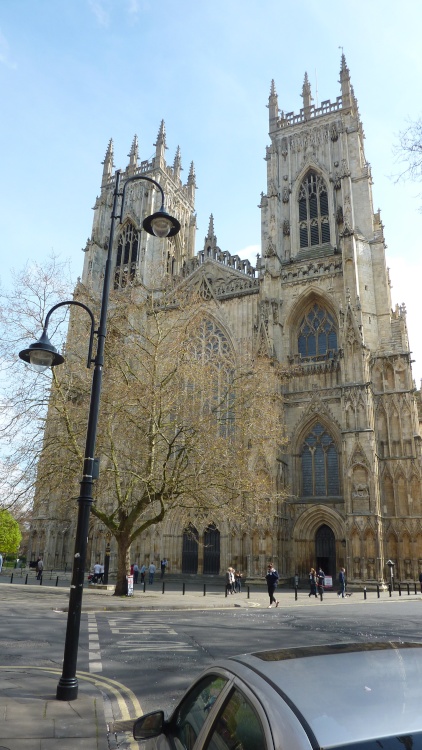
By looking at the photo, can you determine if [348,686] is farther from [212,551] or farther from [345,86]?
[345,86]

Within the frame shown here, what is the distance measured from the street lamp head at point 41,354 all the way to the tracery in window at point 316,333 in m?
25.0

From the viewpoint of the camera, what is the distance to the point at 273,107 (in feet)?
135

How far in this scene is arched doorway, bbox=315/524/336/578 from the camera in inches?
1114

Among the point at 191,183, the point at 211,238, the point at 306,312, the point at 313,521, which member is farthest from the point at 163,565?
the point at 191,183

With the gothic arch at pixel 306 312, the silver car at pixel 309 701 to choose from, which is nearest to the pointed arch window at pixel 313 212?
the gothic arch at pixel 306 312

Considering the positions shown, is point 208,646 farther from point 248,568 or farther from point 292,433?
point 292,433

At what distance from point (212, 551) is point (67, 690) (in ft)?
82.5

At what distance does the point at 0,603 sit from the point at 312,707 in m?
15.8

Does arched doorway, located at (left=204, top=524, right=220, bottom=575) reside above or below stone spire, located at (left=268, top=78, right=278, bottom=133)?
below

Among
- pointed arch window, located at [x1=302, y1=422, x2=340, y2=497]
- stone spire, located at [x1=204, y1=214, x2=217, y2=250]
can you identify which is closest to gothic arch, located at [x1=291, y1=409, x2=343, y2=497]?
pointed arch window, located at [x1=302, y1=422, x2=340, y2=497]

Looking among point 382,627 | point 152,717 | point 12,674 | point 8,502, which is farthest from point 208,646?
point 8,502

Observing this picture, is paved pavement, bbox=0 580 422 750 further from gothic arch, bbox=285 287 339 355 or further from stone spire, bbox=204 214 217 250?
stone spire, bbox=204 214 217 250

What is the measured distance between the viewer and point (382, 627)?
12.1m

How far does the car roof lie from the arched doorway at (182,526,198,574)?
28.4 metres
